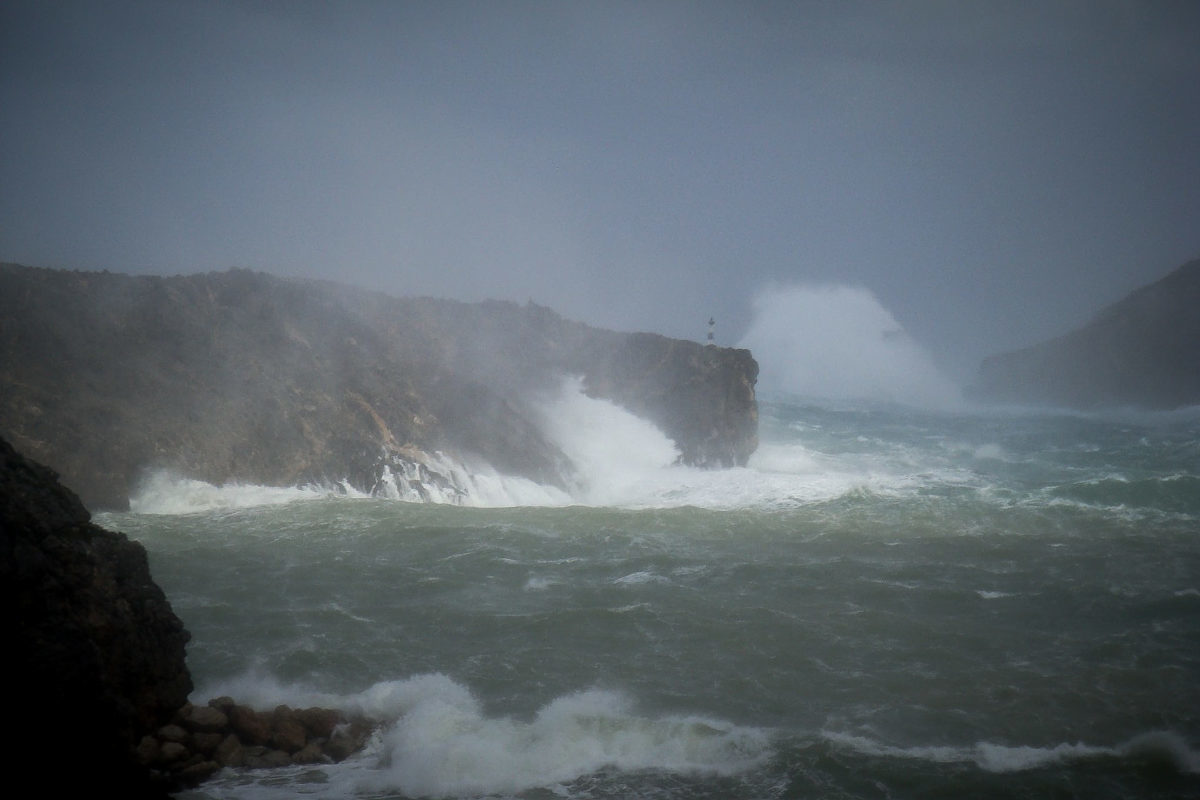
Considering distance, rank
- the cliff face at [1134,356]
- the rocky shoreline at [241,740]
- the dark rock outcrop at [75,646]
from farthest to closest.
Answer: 1. the cliff face at [1134,356]
2. the rocky shoreline at [241,740]
3. the dark rock outcrop at [75,646]

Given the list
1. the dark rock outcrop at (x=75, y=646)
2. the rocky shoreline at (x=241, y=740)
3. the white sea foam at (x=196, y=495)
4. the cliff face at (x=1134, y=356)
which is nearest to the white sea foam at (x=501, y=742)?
the rocky shoreline at (x=241, y=740)

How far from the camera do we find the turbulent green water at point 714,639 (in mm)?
10250

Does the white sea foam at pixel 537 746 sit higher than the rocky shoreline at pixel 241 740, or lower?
lower

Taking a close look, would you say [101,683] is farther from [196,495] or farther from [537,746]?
[196,495]

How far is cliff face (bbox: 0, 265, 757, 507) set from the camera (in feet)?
85.5

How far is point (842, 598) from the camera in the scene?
17.3m

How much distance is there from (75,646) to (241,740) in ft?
10.8

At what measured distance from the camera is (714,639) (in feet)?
48.5

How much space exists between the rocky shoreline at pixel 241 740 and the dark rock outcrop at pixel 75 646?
0.30 meters

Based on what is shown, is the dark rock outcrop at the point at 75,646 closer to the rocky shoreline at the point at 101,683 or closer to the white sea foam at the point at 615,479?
the rocky shoreline at the point at 101,683

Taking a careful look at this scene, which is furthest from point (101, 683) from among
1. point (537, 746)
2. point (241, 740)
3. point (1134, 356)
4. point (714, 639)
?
point (1134, 356)

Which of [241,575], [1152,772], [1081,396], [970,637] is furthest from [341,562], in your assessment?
[1081,396]

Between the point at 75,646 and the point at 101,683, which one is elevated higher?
the point at 75,646

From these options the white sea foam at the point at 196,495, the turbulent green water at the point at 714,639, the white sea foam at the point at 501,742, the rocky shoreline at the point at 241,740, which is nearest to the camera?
the rocky shoreline at the point at 241,740
